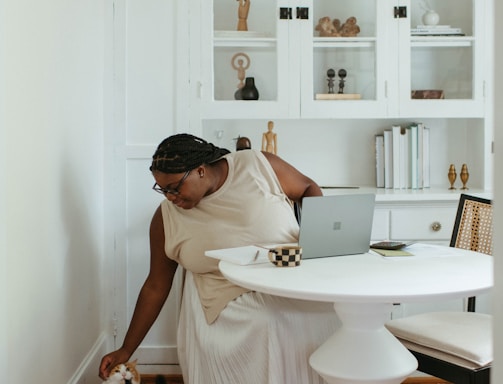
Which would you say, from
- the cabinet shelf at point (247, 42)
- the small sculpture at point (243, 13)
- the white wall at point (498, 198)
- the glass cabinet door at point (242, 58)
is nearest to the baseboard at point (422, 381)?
the glass cabinet door at point (242, 58)

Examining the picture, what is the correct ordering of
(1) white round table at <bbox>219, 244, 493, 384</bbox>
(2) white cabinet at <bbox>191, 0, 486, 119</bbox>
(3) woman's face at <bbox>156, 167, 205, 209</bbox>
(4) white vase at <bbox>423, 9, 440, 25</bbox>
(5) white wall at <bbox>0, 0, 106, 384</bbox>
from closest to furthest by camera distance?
(1) white round table at <bbox>219, 244, 493, 384</bbox>, (5) white wall at <bbox>0, 0, 106, 384</bbox>, (3) woman's face at <bbox>156, 167, 205, 209</bbox>, (2) white cabinet at <bbox>191, 0, 486, 119</bbox>, (4) white vase at <bbox>423, 9, 440, 25</bbox>

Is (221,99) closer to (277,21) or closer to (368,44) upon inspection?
(277,21)

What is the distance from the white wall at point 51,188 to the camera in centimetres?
173

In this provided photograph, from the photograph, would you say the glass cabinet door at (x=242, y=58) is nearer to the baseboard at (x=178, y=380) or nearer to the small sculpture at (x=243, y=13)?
the small sculpture at (x=243, y=13)

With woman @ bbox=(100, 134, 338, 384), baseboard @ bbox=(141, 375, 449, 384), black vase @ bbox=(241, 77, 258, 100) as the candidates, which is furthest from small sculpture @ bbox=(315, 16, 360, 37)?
baseboard @ bbox=(141, 375, 449, 384)

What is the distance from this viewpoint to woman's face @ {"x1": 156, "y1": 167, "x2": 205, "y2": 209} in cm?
214

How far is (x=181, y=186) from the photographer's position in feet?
7.06

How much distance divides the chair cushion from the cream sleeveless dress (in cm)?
25

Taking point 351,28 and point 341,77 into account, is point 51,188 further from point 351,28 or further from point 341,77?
point 351,28

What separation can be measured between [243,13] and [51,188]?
56.8 inches

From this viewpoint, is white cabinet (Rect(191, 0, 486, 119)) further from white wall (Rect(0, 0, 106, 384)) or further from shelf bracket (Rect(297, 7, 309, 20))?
white wall (Rect(0, 0, 106, 384))

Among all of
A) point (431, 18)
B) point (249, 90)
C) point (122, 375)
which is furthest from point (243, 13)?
point (122, 375)

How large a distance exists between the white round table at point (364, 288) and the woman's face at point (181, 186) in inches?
13.7

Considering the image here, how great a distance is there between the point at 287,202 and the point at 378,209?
0.88 m
